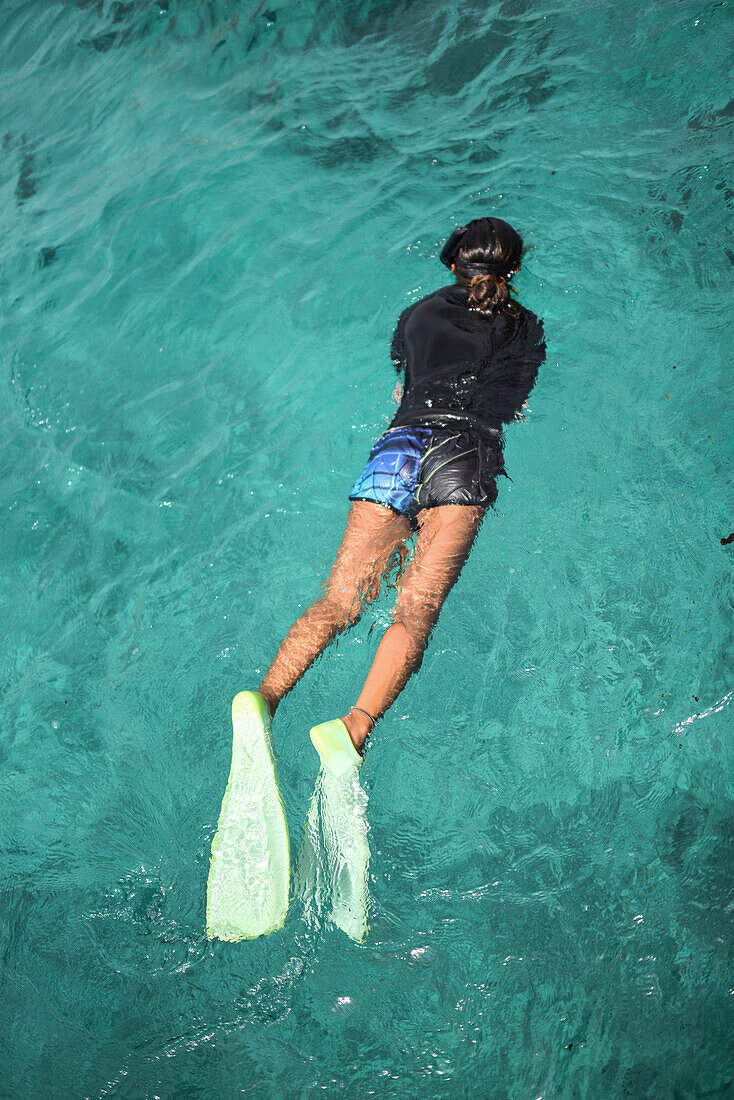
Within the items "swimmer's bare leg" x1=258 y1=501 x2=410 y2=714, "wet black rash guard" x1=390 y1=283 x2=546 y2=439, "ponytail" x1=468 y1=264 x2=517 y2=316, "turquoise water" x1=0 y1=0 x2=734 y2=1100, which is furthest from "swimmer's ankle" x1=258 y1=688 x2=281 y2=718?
"ponytail" x1=468 y1=264 x2=517 y2=316

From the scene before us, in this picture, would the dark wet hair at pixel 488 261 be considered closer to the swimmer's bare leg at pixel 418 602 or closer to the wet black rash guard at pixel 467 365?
the wet black rash guard at pixel 467 365

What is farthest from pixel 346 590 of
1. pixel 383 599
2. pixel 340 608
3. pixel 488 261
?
pixel 488 261

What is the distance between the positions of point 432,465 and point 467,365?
0.56 m

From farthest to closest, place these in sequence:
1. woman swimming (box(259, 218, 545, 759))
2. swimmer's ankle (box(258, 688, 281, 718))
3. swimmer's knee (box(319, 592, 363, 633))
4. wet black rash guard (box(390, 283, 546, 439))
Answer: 1. wet black rash guard (box(390, 283, 546, 439))
2. swimmer's knee (box(319, 592, 363, 633))
3. woman swimming (box(259, 218, 545, 759))
4. swimmer's ankle (box(258, 688, 281, 718))

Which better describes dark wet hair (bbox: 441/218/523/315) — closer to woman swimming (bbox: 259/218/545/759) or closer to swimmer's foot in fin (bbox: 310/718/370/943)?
woman swimming (bbox: 259/218/545/759)

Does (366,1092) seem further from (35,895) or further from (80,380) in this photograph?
(80,380)

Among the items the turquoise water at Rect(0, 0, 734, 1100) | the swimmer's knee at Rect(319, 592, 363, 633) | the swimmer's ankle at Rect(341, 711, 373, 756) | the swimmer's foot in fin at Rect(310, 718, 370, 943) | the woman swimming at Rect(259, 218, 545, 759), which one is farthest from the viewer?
the swimmer's knee at Rect(319, 592, 363, 633)

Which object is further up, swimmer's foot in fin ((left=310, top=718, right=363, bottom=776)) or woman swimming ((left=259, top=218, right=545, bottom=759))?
woman swimming ((left=259, top=218, right=545, bottom=759))

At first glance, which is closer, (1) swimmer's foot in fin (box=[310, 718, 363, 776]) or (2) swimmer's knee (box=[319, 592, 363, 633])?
(1) swimmer's foot in fin (box=[310, 718, 363, 776])

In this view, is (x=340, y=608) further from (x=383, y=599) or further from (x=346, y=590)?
(x=383, y=599)

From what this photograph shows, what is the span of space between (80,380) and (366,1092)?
4857mm

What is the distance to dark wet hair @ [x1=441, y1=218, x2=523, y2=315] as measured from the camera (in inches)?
152

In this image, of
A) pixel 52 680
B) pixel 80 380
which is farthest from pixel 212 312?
pixel 52 680

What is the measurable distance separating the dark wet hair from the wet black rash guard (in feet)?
0.19
